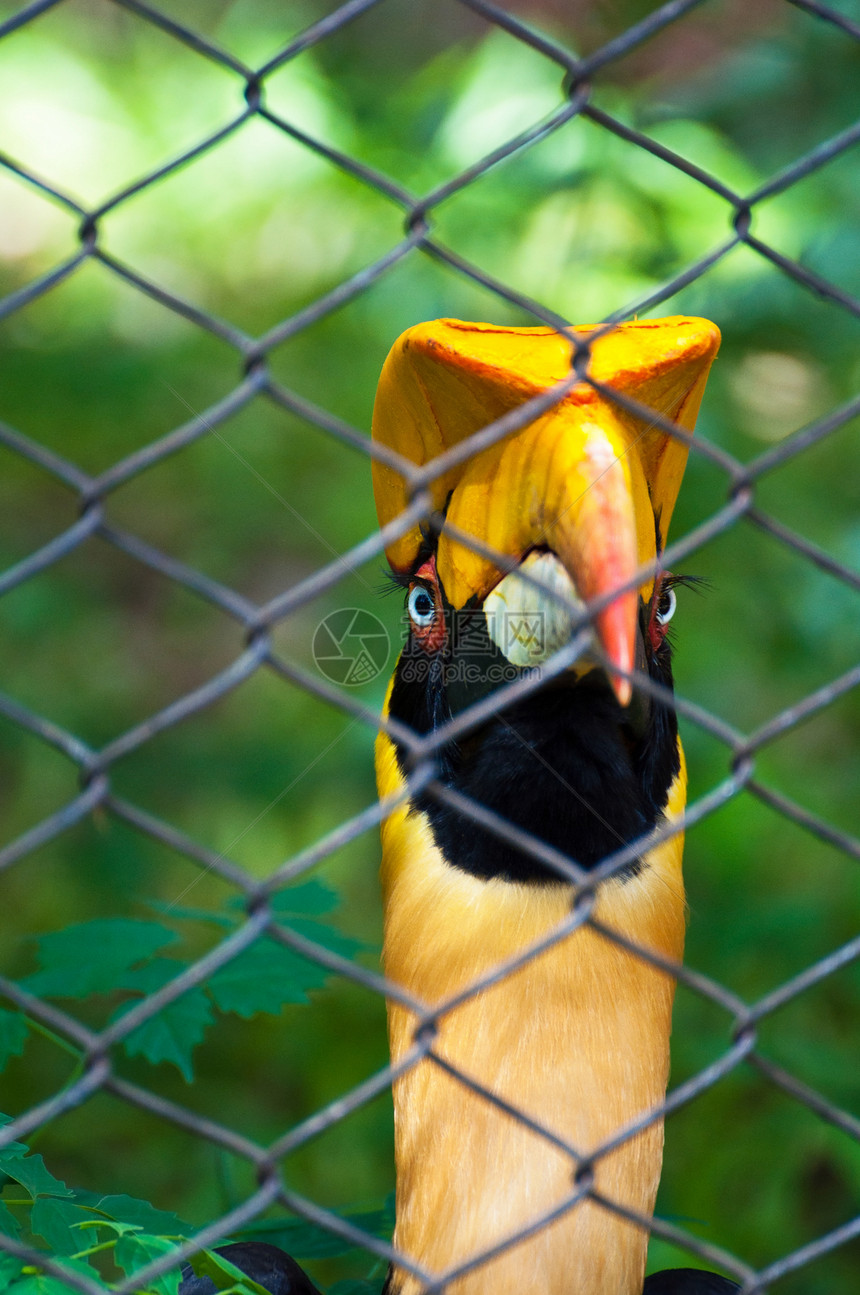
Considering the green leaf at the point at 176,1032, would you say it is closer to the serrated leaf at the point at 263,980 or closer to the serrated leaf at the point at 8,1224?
the serrated leaf at the point at 263,980

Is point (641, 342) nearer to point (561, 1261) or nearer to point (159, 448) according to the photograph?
point (159, 448)

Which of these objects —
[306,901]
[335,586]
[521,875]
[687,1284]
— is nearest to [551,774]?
[521,875]

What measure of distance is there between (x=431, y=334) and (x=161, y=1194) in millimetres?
2091

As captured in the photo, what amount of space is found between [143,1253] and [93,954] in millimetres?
542

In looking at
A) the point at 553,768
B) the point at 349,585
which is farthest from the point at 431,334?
the point at 349,585

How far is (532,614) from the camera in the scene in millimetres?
1119

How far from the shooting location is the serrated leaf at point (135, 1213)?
1.20 metres

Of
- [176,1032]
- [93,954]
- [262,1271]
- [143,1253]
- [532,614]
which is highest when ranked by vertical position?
[532,614]

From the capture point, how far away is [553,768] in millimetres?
1405

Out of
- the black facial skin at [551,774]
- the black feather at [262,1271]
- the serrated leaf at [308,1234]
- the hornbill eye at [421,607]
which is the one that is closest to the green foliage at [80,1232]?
the black feather at [262,1271]

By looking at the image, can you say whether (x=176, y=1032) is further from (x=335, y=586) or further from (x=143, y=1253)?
(x=335, y=586)

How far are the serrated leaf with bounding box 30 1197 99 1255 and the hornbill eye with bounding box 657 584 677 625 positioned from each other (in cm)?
91

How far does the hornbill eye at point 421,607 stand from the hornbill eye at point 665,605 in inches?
11.1

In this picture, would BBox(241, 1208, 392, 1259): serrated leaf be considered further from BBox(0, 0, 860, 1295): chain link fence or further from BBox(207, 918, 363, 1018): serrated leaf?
BBox(207, 918, 363, 1018): serrated leaf
